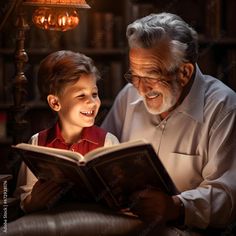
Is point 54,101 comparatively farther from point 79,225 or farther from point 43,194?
point 79,225

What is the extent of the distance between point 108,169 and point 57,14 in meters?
0.57

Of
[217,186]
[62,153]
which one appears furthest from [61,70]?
[217,186]

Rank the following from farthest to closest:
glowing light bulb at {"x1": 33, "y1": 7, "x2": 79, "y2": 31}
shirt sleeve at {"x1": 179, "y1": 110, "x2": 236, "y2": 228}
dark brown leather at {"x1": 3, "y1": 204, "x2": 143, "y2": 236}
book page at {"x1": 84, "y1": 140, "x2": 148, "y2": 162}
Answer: glowing light bulb at {"x1": 33, "y1": 7, "x2": 79, "y2": 31}, shirt sleeve at {"x1": 179, "y1": 110, "x2": 236, "y2": 228}, dark brown leather at {"x1": 3, "y1": 204, "x2": 143, "y2": 236}, book page at {"x1": 84, "y1": 140, "x2": 148, "y2": 162}

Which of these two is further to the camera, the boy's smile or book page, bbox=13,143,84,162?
the boy's smile

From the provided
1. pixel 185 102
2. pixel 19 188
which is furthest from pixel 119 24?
pixel 19 188

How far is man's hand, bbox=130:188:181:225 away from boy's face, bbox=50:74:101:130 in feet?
1.19

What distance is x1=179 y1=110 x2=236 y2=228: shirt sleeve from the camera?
1843 millimetres

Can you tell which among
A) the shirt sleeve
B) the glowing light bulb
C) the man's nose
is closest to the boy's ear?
the man's nose

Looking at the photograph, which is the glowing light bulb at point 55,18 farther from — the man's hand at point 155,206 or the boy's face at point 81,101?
the man's hand at point 155,206

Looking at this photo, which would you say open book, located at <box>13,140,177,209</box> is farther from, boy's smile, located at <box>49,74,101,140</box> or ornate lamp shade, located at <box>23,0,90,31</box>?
ornate lamp shade, located at <box>23,0,90,31</box>

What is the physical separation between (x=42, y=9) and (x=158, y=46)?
1.29 ft

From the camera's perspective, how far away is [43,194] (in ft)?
6.07

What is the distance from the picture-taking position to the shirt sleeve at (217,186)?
1.84 metres

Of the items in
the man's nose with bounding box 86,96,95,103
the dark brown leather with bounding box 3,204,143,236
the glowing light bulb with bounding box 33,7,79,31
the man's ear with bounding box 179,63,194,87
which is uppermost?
the glowing light bulb with bounding box 33,7,79,31
